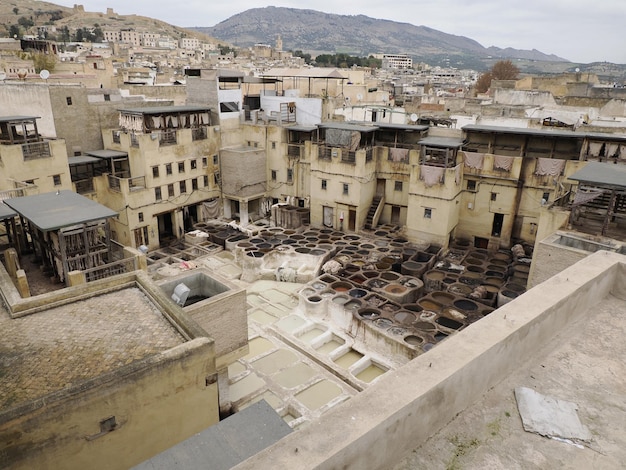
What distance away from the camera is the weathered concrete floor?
390 cm

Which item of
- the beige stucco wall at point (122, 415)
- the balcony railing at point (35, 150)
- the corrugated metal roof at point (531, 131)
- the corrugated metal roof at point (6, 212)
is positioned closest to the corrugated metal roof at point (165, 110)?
the balcony railing at point (35, 150)

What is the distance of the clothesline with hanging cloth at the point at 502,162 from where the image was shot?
29.5 metres

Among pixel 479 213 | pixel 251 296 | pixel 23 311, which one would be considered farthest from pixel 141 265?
pixel 479 213

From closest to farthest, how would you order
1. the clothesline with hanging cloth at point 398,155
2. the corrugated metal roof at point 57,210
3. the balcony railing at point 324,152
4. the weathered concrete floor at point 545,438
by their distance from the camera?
the weathered concrete floor at point 545,438 < the corrugated metal roof at point 57,210 < the clothesline with hanging cloth at point 398,155 < the balcony railing at point 324,152

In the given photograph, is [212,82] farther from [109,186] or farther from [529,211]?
[529,211]

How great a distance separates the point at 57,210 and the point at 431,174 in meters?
22.4

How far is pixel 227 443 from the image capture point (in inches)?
336

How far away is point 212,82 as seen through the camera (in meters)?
37.8

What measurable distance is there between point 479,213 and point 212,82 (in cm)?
2416

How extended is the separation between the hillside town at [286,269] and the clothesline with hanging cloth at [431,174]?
0.15 metres

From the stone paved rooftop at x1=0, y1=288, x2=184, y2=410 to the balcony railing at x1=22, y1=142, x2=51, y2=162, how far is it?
1856 cm

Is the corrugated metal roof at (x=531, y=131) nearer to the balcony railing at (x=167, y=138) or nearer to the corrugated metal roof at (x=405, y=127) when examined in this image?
the corrugated metal roof at (x=405, y=127)

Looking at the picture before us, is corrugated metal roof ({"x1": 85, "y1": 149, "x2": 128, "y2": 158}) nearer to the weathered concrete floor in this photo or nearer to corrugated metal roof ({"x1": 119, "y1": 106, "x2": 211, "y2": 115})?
corrugated metal roof ({"x1": 119, "y1": 106, "x2": 211, "y2": 115})

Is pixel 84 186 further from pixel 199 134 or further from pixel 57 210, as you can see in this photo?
pixel 57 210
